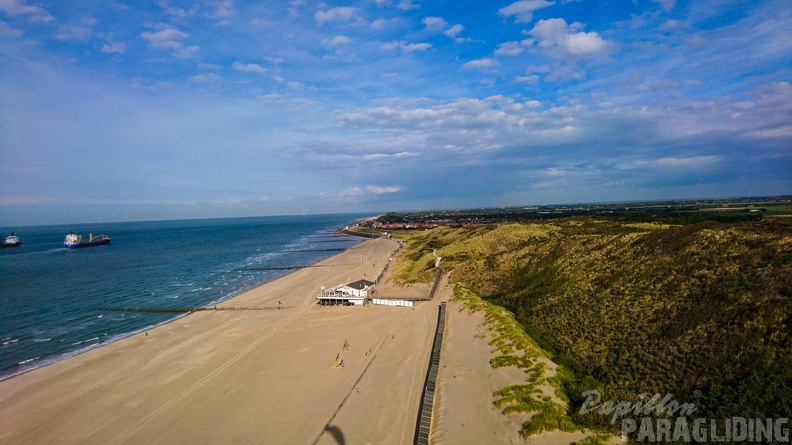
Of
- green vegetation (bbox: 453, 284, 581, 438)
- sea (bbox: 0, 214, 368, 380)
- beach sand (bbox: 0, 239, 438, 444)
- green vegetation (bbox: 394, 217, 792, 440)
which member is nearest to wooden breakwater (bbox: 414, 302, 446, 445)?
beach sand (bbox: 0, 239, 438, 444)

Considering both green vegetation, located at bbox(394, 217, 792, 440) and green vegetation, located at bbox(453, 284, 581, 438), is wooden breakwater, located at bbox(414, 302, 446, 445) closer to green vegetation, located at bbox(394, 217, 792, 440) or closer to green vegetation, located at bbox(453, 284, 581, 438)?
green vegetation, located at bbox(453, 284, 581, 438)

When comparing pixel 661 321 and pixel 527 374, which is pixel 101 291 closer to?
pixel 527 374

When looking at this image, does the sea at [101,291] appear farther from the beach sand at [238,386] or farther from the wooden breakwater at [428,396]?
the wooden breakwater at [428,396]

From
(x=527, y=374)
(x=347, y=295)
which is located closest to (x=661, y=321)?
(x=527, y=374)

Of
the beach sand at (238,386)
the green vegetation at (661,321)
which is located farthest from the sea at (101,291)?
the green vegetation at (661,321)

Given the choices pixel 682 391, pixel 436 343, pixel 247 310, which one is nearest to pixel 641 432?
pixel 682 391

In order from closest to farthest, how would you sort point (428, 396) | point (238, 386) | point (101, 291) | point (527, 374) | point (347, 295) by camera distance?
point (428, 396)
point (527, 374)
point (238, 386)
point (347, 295)
point (101, 291)
